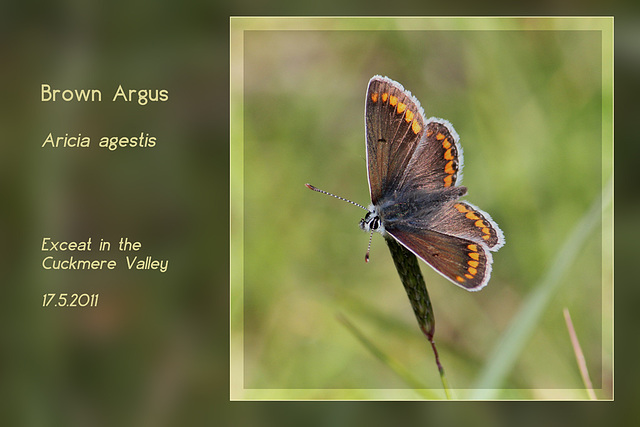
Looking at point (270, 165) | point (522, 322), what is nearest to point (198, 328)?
point (270, 165)

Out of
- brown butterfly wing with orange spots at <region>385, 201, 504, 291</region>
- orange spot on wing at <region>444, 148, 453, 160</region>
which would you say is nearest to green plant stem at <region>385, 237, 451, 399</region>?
brown butterfly wing with orange spots at <region>385, 201, 504, 291</region>

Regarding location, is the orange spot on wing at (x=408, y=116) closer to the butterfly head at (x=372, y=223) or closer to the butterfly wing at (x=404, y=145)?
the butterfly wing at (x=404, y=145)

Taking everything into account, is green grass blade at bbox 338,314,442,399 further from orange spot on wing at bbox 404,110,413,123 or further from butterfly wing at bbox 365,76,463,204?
orange spot on wing at bbox 404,110,413,123

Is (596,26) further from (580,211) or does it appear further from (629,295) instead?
(629,295)

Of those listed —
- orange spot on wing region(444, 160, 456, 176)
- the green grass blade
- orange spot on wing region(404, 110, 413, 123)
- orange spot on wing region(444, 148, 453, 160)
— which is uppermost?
orange spot on wing region(404, 110, 413, 123)

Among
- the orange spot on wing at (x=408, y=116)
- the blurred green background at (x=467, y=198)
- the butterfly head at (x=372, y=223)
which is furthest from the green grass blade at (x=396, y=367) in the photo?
the orange spot on wing at (x=408, y=116)

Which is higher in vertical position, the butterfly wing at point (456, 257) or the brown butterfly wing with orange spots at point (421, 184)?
the brown butterfly wing with orange spots at point (421, 184)
